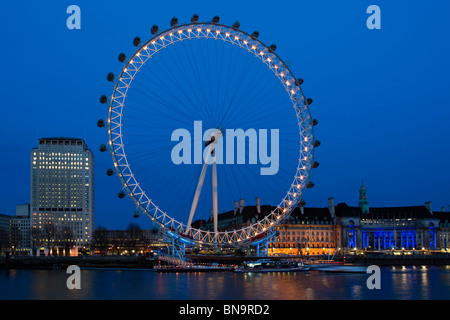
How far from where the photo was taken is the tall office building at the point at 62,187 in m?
158

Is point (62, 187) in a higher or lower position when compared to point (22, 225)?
higher

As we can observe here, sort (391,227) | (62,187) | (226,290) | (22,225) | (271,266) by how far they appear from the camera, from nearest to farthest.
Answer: (226,290)
(271,266)
(391,227)
(62,187)
(22,225)

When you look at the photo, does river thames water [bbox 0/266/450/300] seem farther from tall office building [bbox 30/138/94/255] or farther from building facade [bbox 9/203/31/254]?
building facade [bbox 9/203/31/254]

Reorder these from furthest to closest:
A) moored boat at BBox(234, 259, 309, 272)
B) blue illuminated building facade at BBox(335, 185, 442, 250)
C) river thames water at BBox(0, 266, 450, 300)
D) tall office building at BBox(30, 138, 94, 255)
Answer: tall office building at BBox(30, 138, 94, 255) < blue illuminated building facade at BBox(335, 185, 442, 250) < moored boat at BBox(234, 259, 309, 272) < river thames water at BBox(0, 266, 450, 300)

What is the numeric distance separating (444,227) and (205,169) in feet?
347

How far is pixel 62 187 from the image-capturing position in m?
A: 160

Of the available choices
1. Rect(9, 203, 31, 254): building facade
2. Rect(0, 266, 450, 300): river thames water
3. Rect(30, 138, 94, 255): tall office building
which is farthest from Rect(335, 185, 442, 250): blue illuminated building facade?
Rect(9, 203, 31, 254): building facade

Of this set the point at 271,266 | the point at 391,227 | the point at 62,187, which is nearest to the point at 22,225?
the point at 62,187

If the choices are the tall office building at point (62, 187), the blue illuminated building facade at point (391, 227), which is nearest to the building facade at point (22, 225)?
the tall office building at point (62, 187)

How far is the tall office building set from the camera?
158 meters

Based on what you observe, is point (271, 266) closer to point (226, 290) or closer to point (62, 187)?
point (226, 290)

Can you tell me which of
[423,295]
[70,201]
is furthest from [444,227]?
[423,295]
